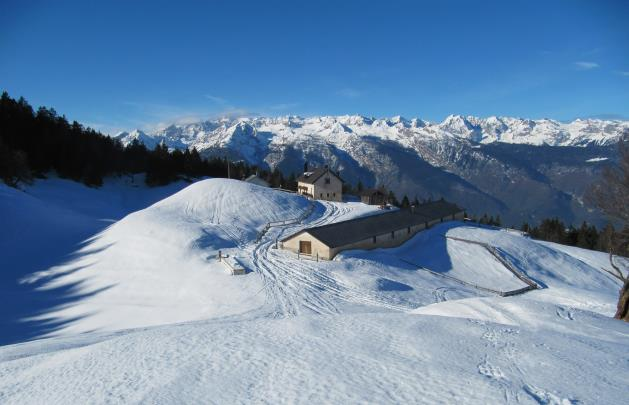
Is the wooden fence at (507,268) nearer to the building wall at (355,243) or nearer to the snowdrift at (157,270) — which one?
the building wall at (355,243)

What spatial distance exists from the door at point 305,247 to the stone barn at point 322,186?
4091 centimetres

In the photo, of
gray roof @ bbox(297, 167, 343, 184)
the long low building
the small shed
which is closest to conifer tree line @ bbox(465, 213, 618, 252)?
the long low building

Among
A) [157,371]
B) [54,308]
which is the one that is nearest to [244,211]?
[54,308]

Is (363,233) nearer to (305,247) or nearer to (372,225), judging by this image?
(372,225)

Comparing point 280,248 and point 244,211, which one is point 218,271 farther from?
point 244,211

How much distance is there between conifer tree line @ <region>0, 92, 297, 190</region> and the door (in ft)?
166

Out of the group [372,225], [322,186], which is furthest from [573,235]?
[372,225]

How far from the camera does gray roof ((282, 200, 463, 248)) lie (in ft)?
145

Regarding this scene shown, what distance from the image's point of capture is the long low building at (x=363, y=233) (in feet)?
140

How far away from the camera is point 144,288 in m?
33.7

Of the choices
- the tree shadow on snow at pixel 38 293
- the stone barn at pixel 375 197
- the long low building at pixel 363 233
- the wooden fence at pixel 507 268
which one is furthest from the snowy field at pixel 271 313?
the stone barn at pixel 375 197

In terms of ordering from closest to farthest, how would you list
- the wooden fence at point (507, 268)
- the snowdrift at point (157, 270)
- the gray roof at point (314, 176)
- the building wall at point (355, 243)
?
the snowdrift at point (157, 270) < the wooden fence at point (507, 268) < the building wall at point (355, 243) < the gray roof at point (314, 176)

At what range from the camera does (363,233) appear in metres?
47.7

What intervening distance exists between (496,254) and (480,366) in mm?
41635
